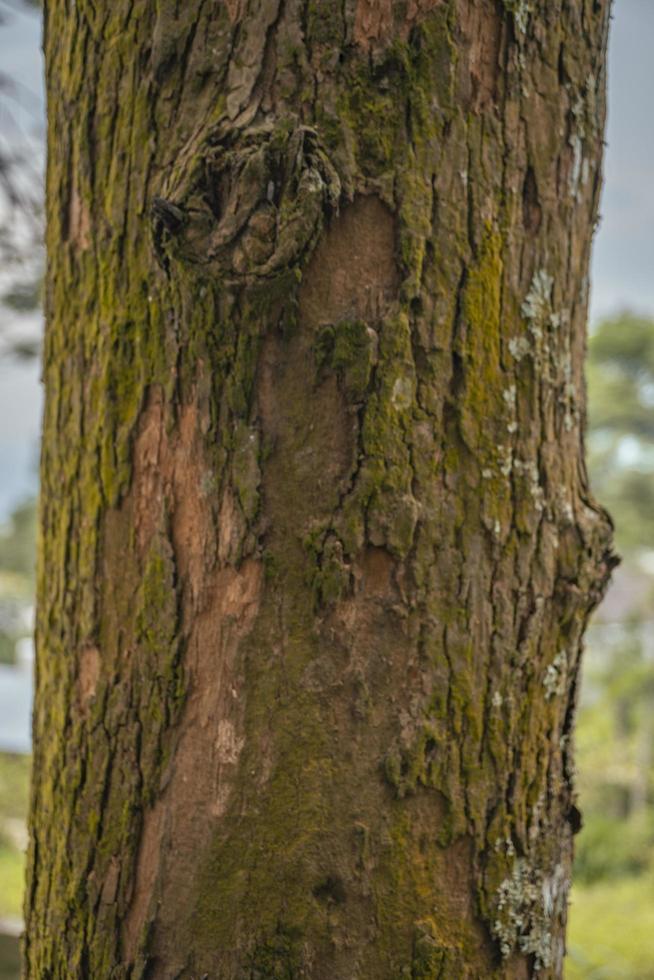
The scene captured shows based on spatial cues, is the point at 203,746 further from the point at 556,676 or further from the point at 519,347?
the point at 519,347

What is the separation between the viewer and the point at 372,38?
3.09 feet

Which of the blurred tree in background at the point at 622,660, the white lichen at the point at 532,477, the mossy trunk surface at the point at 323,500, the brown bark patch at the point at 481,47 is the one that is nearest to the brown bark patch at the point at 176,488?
the mossy trunk surface at the point at 323,500

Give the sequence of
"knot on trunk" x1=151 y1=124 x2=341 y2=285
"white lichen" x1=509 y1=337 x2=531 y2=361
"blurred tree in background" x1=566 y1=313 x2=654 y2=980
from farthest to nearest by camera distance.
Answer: "blurred tree in background" x1=566 y1=313 x2=654 y2=980 < "white lichen" x1=509 y1=337 x2=531 y2=361 < "knot on trunk" x1=151 y1=124 x2=341 y2=285

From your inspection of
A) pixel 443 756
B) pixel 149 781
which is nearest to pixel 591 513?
pixel 443 756

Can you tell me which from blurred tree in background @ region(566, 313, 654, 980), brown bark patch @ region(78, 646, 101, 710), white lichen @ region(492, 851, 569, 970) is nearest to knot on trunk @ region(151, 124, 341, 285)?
brown bark patch @ region(78, 646, 101, 710)

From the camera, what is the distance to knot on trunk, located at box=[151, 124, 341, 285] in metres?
0.89

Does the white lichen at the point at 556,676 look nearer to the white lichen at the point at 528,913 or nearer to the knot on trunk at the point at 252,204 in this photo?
the white lichen at the point at 528,913

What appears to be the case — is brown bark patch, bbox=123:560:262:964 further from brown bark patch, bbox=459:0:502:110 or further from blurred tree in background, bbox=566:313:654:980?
blurred tree in background, bbox=566:313:654:980

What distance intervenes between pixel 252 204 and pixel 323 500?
300mm

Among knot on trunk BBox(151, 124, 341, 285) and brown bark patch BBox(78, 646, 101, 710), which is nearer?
knot on trunk BBox(151, 124, 341, 285)

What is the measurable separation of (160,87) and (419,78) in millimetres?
281

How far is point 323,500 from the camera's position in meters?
0.92

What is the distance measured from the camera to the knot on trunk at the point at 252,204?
89 centimetres

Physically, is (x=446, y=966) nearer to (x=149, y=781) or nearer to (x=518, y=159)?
(x=149, y=781)
